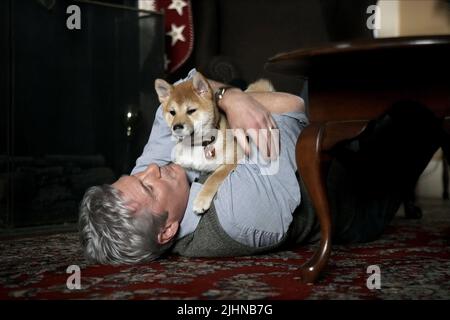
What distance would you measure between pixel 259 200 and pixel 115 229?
0.39 meters

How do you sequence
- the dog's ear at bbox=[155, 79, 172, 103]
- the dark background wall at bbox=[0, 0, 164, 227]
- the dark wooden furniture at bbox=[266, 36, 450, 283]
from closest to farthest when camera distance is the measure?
the dark wooden furniture at bbox=[266, 36, 450, 283] < the dog's ear at bbox=[155, 79, 172, 103] < the dark background wall at bbox=[0, 0, 164, 227]

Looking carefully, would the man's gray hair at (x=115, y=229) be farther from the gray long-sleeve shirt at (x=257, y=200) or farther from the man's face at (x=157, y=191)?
the gray long-sleeve shirt at (x=257, y=200)

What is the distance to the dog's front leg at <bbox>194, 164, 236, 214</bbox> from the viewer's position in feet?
4.67

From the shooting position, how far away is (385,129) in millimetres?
1579

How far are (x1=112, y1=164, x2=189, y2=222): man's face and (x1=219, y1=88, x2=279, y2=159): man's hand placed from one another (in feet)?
0.83

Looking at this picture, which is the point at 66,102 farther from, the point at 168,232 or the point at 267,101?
the point at 168,232

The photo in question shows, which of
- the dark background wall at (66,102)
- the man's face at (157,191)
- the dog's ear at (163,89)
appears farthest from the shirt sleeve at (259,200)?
the dark background wall at (66,102)

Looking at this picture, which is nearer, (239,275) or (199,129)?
(239,275)

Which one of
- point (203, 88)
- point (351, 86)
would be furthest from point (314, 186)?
point (203, 88)

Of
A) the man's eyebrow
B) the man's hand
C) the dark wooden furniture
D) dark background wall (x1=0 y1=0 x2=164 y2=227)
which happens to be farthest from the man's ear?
dark background wall (x1=0 y1=0 x2=164 y2=227)

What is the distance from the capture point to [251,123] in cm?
157

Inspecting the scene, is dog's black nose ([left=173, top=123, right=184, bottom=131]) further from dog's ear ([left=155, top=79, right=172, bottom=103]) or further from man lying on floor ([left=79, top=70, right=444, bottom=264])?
dog's ear ([left=155, top=79, right=172, bottom=103])

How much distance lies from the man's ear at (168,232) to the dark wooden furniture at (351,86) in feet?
1.43

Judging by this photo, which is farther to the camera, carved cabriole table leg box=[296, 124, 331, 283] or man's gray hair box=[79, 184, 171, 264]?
man's gray hair box=[79, 184, 171, 264]
